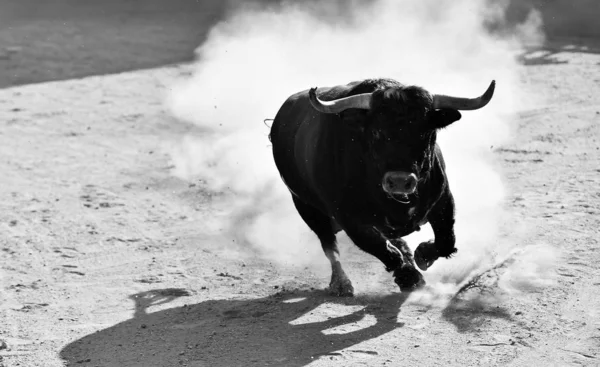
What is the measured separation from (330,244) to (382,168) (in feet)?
4.96

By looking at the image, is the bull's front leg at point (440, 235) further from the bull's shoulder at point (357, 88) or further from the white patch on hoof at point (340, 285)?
the bull's shoulder at point (357, 88)

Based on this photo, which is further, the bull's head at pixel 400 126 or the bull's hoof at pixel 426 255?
the bull's hoof at pixel 426 255

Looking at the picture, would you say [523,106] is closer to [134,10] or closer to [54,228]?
[54,228]

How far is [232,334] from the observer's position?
279 inches

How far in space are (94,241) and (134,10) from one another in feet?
35.1

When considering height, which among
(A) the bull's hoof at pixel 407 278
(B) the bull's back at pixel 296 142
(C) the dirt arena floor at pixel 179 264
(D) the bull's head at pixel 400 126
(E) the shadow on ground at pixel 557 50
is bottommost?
(E) the shadow on ground at pixel 557 50

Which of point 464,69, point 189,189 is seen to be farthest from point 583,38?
point 189,189

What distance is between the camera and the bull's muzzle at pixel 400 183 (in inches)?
263

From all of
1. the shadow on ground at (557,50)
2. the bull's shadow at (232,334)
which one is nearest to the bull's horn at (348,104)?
the bull's shadow at (232,334)

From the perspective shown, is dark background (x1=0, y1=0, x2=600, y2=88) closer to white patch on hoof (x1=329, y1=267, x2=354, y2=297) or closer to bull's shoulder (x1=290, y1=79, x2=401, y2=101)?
bull's shoulder (x1=290, y1=79, x2=401, y2=101)

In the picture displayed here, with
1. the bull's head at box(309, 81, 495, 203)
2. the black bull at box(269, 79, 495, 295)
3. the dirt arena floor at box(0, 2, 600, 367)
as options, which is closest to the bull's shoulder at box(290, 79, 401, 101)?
the black bull at box(269, 79, 495, 295)

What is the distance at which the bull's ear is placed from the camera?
6.98 m

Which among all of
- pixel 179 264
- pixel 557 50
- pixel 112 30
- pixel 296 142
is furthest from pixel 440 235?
pixel 112 30

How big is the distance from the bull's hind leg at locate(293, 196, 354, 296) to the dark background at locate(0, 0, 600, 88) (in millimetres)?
7972
